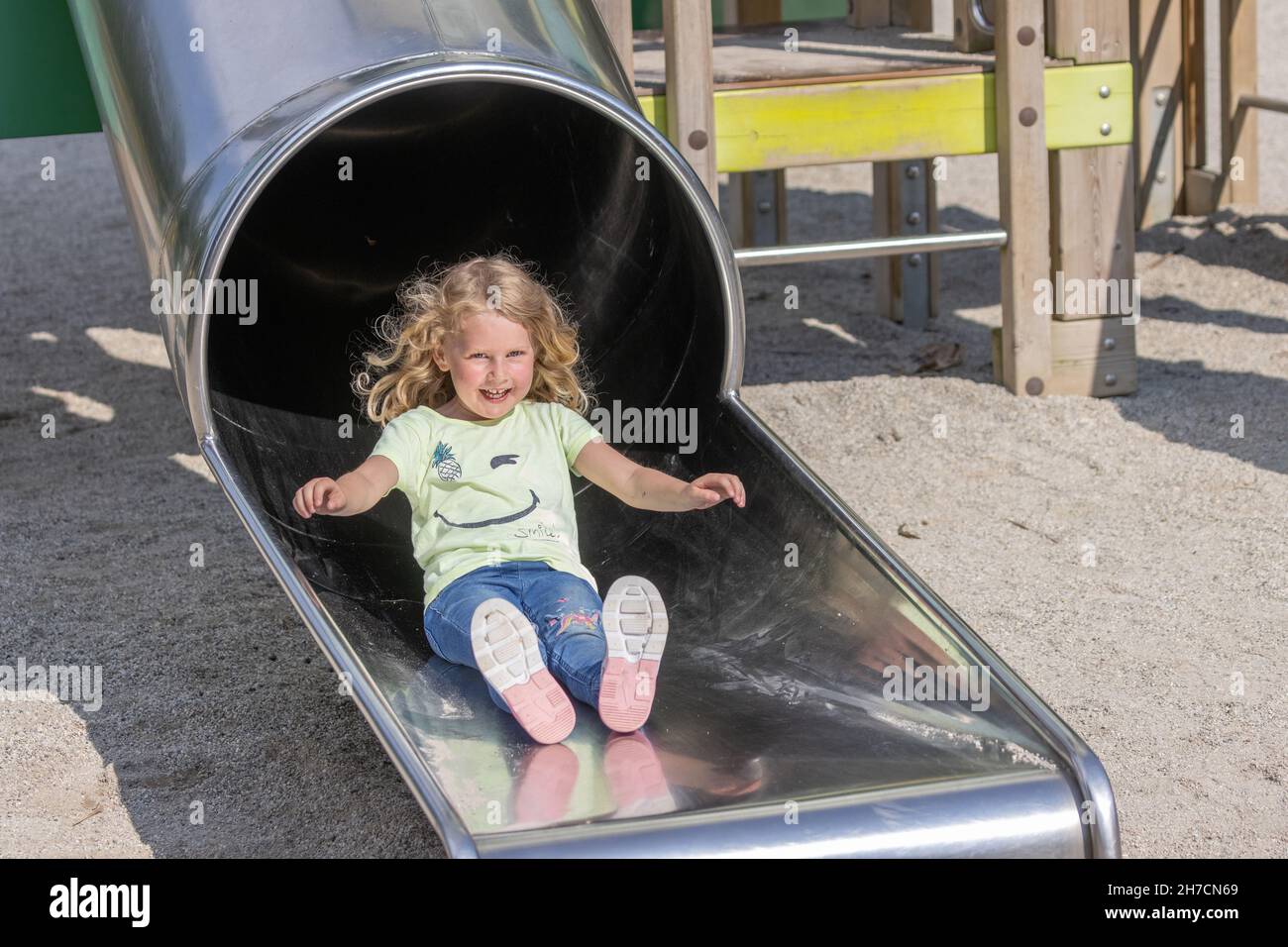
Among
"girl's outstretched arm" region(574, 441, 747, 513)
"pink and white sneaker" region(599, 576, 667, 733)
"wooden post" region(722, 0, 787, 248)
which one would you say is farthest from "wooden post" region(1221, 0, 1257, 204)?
"pink and white sneaker" region(599, 576, 667, 733)

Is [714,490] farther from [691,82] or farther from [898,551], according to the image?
[691,82]

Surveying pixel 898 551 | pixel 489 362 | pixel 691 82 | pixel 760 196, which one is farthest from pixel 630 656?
pixel 760 196

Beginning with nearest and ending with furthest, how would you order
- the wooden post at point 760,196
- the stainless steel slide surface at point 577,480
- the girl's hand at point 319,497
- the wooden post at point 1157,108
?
the stainless steel slide surface at point 577,480 → the girl's hand at point 319,497 → the wooden post at point 760,196 → the wooden post at point 1157,108

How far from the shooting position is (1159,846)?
2533 millimetres

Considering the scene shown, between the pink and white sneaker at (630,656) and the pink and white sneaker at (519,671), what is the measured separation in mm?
76

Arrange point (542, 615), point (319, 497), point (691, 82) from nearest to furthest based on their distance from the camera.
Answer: point (319, 497) → point (542, 615) → point (691, 82)

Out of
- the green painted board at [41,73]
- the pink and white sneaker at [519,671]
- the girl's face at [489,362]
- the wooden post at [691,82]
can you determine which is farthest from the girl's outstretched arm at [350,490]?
the green painted board at [41,73]

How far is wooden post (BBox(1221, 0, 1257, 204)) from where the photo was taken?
22.7 ft

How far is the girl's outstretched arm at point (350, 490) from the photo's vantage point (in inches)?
104

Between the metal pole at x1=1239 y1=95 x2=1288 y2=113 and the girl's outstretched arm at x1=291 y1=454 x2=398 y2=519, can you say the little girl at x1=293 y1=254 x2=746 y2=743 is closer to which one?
the girl's outstretched arm at x1=291 y1=454 x2=398 y2=519

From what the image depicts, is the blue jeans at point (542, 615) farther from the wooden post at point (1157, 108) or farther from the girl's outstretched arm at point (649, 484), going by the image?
the wooden post at point (1157, 108)

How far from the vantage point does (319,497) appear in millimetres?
2660

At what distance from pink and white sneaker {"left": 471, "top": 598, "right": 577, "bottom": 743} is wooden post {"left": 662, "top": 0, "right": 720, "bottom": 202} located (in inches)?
80.6

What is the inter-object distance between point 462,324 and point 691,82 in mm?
1592
